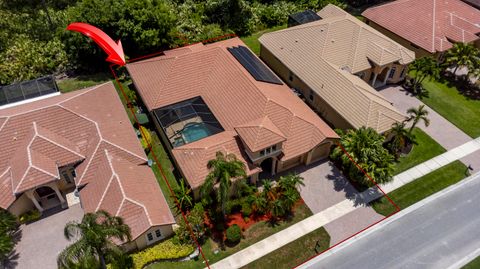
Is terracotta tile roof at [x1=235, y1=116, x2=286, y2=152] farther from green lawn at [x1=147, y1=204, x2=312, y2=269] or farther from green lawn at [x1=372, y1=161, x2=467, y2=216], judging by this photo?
green lawn at [x1=372, y1=161, x2=467, y2=216]

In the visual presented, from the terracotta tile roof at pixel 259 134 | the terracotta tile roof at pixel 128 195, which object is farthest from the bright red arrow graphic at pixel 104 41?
the terracotta tile roof at pixel 259 134

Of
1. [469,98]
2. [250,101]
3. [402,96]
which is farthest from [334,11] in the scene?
[250,101]

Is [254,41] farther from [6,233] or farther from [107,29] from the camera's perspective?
[6,233]

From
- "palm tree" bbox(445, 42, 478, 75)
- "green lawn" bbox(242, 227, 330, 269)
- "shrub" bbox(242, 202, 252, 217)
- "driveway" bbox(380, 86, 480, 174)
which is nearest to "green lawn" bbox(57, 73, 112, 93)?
"shrub" bbox(242, 202, 252, 217)

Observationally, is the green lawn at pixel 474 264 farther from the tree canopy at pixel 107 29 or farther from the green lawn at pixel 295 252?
the tree canopy at pixel 107 29

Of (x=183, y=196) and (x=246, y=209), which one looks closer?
(x=183, y=196)

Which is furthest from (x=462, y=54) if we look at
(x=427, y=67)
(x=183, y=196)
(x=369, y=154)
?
(x=183, y=196)

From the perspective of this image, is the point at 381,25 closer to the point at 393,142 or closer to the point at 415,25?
the point at 415,25
